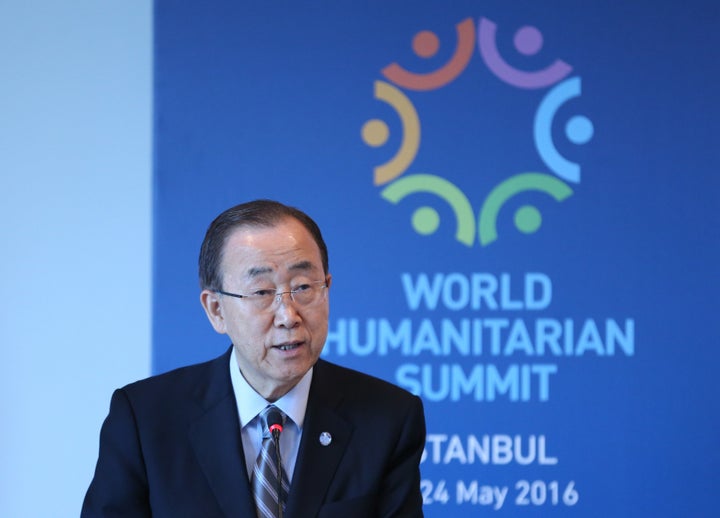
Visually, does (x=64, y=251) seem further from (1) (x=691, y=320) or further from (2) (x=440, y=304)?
(1) (x=691, y=320)

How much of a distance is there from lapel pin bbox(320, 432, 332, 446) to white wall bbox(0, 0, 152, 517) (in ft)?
5.61

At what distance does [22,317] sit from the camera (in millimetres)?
3557

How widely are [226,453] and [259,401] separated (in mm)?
136

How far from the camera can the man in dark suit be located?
191cm

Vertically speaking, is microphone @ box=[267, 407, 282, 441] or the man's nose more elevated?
the man's nose

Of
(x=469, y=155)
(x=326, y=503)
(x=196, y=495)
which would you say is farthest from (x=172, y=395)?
(x=469, y=155)

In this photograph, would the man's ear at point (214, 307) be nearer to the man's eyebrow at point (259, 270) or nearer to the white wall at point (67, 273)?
the man's eyebrow at point (259, 270)

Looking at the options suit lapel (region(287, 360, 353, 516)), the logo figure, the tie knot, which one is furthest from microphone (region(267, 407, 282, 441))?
the logo figure

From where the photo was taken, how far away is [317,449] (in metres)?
1.98

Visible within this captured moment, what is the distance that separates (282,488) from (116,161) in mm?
1995

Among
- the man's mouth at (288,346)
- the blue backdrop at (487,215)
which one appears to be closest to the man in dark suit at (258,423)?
the man's mouth at (288,346)

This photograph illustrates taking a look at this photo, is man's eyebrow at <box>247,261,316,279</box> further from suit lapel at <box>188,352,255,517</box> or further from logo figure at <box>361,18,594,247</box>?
logo figure at <box>361,18,594,247</box>

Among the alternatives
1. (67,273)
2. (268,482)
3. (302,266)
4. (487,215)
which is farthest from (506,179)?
(268,482)

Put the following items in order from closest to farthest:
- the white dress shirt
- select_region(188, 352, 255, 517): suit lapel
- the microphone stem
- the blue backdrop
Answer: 1. the microphone stem
2. select_region(188, 352, 255, 517): suit lapel
3. the white dress shirt
4. the blue backdrop
